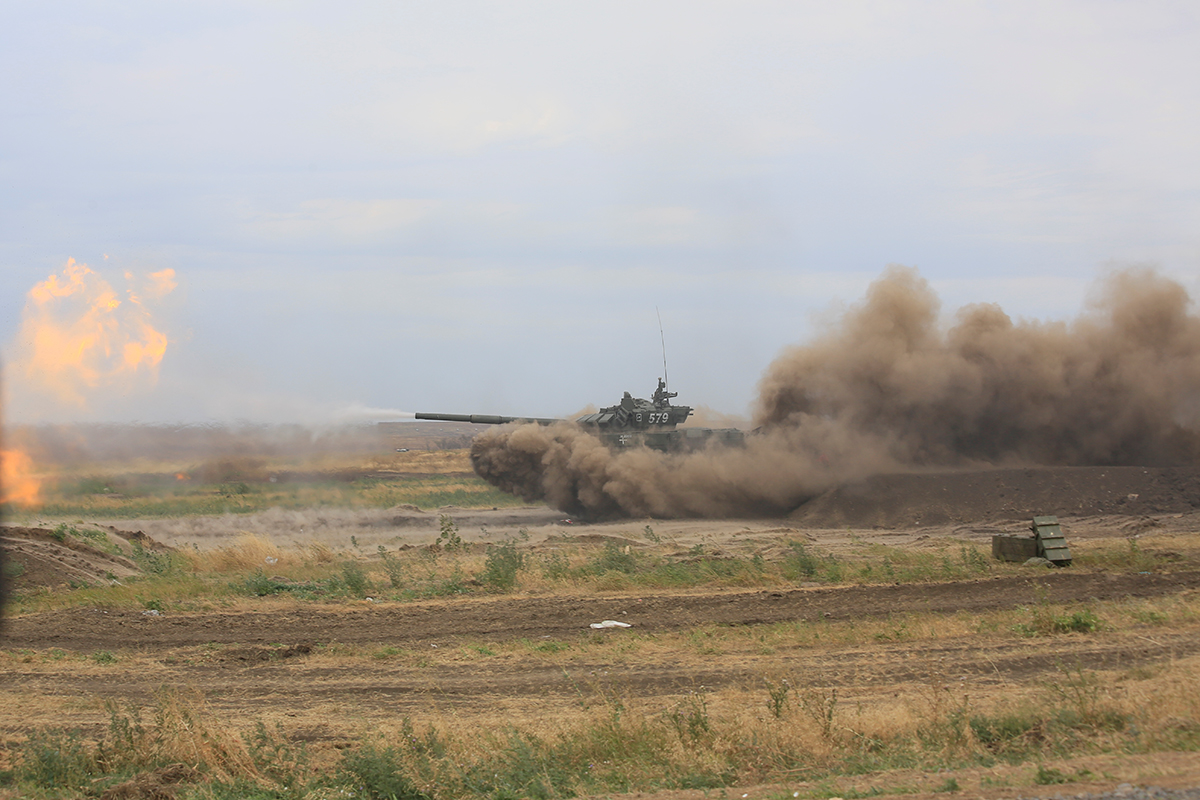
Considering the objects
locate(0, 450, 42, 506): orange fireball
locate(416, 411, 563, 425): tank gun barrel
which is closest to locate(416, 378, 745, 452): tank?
A: locate(416, 411, 563, 425): tank gun barrel

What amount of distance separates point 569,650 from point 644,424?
23088mm

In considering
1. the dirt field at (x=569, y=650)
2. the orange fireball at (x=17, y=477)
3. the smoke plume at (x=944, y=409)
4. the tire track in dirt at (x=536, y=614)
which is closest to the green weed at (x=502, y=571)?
the dirt field at (x=569, y=650)

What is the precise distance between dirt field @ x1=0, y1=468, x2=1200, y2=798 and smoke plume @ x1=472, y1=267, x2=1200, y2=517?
936cm

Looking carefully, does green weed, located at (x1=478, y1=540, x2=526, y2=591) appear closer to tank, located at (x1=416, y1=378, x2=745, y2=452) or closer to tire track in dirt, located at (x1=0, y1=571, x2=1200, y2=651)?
tire track in dirt, located at (x1=0, y1=571, x2=1200, y2=651)

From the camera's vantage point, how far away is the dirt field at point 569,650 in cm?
1050

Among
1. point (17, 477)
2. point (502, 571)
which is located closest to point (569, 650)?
point (502, 571)

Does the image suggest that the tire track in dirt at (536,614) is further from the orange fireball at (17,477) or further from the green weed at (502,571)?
the orange fireball at (17,477)

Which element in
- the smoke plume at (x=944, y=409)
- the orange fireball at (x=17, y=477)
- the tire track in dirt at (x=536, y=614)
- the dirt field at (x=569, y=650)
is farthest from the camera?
the smoke plume at (x=944, y=409)

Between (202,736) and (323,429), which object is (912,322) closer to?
(323,429)

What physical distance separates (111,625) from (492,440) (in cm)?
2150

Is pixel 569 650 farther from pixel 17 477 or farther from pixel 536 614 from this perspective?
pixel 17 477

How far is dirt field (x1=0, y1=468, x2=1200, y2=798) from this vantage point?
34.4 ft

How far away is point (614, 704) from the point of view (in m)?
9.51

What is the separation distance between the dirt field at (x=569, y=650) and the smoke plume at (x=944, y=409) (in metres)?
9.36
